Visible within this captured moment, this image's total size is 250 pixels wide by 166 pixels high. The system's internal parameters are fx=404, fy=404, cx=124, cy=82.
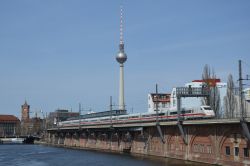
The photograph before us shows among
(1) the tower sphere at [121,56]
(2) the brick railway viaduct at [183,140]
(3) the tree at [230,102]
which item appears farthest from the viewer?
(1) the tower sphere at [121,56]

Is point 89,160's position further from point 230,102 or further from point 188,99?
point 188,99

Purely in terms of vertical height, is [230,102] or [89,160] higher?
[230,102]

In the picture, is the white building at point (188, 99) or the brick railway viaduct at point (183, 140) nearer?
the brick railway viaduct at point (183, 140)

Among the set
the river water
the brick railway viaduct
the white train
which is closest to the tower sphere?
the brick railway viaduct

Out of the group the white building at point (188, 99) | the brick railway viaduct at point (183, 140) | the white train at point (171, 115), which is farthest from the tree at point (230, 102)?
the brick railway viaduct at point (183, 140)

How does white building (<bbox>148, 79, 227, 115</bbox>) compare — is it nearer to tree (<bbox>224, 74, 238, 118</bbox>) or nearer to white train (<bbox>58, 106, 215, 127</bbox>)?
white train (<bbox>58, 106, 215, 127</bbox>)

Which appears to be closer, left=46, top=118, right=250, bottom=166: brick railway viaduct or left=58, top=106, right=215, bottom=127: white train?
left=46, top=118, right=250, bottom=166: brick railway viaduct

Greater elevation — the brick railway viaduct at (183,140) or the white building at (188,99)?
the white building at (188,99)

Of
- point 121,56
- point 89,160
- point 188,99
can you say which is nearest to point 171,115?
point 89,160

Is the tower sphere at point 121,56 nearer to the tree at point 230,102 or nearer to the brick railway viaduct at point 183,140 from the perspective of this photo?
the brick railway viaduct at point 183,140

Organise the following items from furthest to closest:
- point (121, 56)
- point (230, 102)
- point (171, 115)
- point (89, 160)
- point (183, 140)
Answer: point (121, 56) → point (230, 102) → point (171, 115) → point (89, 160) → point (183, 140)

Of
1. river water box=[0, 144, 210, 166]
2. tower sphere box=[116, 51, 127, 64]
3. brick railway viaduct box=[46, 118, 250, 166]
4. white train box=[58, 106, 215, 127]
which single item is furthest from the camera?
tower sphere box=[116, 51, 127, 64]

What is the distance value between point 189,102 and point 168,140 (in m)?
53.4

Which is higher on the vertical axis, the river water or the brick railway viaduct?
the brick railway viaduct
